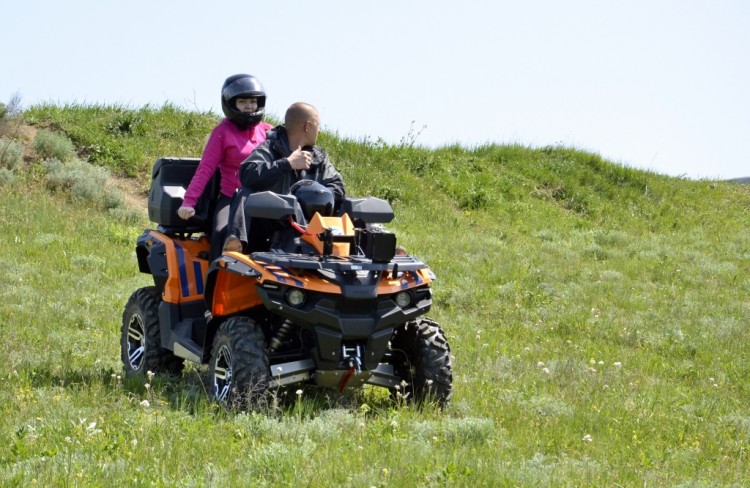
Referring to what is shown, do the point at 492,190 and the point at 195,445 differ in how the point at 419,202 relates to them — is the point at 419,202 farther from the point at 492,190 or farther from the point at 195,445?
the point at 195,445

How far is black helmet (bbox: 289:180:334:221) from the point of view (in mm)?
7281

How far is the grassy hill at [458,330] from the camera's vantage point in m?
5.63

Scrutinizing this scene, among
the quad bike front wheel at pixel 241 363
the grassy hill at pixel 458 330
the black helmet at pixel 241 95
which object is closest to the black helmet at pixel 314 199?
the quad bike front wheel at pixel 241 363

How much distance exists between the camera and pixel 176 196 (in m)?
8.47

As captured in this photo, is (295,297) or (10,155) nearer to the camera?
(295,297)

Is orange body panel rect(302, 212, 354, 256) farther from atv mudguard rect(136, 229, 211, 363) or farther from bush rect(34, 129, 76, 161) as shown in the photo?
bush rect(34, 129, 76, 161)

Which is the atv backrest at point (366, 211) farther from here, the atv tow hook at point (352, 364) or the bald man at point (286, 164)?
the atv tow hook at point (352, 364)

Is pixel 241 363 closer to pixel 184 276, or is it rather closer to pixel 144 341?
pixel 184 276

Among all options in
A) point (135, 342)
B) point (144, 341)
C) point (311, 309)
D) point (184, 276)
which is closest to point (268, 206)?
point (311, 309)

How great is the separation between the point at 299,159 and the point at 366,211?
612 millimetres

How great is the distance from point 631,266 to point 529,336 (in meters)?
5.73

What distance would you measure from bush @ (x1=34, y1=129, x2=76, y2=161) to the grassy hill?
38 mm

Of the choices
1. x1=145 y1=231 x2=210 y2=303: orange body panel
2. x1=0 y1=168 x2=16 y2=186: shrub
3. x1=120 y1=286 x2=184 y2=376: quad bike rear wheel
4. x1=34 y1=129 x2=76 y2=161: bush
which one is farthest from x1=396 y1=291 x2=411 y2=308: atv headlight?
x1=34 y1=129 x2=76 y2=161: bush

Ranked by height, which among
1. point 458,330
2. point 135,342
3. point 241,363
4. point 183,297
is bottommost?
point 135,342
